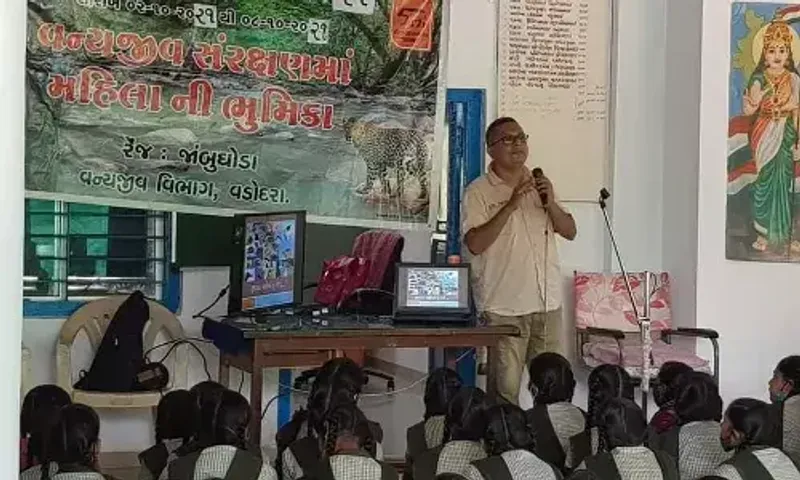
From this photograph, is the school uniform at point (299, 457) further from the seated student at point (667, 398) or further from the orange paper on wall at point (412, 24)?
the orange paper on wall at point (412, 24)

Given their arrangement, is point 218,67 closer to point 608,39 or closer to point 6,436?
point 608,39

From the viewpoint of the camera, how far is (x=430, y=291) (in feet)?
16.5

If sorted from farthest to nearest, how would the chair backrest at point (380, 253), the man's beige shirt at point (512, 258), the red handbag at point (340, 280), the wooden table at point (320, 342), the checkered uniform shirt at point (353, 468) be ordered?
the chair backrest at point (380, 253) < the red handbag at point (340, 280) < the man's beige shirt at point (512, 258) < the wooden table at point (320, 342) < the checkered uniform shirt at point (353, 468)

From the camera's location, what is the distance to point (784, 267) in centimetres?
611

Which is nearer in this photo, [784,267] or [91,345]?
[91,345]

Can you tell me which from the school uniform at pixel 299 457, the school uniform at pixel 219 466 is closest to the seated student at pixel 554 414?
the school uniform at pixel 299 457

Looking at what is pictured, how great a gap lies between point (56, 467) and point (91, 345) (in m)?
2.43

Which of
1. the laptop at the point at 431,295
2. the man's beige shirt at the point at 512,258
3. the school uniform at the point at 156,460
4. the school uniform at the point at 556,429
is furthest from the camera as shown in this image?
the man's beige shirt at the point at 512,258

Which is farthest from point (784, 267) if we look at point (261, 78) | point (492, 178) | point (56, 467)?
point (56, 467)

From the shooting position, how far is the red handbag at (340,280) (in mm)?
5598

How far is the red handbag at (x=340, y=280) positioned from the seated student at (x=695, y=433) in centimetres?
202

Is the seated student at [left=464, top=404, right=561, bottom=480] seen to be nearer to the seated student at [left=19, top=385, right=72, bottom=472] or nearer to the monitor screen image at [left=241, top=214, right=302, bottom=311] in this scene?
the seated student at [left=19, top=385, right=72, bottom=472]

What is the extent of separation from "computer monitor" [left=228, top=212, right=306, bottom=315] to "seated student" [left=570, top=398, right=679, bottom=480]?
6.59ft

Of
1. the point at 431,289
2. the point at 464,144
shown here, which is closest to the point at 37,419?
the point at 431,289
